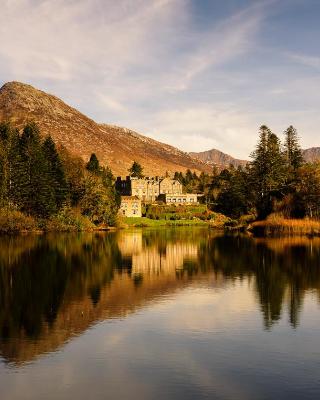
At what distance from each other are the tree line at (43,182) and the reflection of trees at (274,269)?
148 feet

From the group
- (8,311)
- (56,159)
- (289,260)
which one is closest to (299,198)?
(289,260)

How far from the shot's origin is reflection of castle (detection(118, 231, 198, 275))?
46125mm

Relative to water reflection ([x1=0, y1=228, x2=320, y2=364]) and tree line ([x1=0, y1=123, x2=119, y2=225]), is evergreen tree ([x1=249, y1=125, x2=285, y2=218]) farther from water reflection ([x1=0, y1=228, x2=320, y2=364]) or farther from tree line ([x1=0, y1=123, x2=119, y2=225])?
water reflection ([x1=0, y1=228, x2=320, y2=364])

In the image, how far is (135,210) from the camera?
6339 inches

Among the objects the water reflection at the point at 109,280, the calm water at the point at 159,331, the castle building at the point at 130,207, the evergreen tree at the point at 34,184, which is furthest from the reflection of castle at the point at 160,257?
the castle building at the point at 130,207

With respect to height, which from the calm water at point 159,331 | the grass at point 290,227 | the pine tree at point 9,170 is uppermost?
the pine tree at point 9,170

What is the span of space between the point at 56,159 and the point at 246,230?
45.5m

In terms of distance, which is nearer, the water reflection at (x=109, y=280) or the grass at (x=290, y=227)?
the water reflection at (x=109, y=280)

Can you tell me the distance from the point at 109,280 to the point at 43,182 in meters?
66.2

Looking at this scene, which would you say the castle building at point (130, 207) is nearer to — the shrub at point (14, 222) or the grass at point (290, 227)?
the shrub at point (14, 222)

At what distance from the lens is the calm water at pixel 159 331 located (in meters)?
16.6

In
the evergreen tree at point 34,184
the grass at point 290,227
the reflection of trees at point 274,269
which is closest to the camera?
the reflection of trees at point 274,269

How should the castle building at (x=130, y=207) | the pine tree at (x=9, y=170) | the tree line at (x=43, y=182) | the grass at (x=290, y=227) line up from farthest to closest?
the castle building at (x=130, y=207) < the tree line at (x=43, y=182) < the pine tree at (x=9, y=170) < the grass at (x=290, y=227)

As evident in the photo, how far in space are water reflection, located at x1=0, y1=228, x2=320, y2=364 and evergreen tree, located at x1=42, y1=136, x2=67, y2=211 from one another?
42.4 meters
